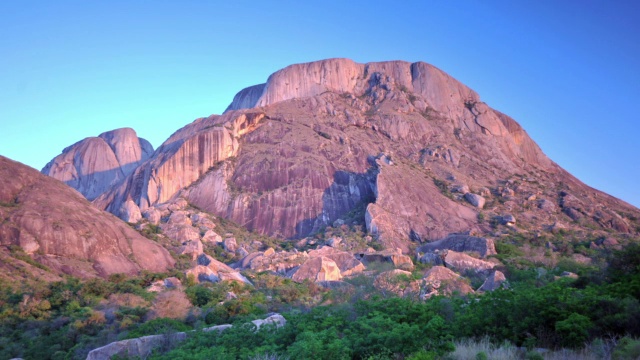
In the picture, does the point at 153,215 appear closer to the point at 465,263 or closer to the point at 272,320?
the point at 465,263

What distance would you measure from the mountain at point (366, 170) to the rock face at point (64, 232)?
19.7 m

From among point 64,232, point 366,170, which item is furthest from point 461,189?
point 64,232

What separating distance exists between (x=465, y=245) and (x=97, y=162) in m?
87.8

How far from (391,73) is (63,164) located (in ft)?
251

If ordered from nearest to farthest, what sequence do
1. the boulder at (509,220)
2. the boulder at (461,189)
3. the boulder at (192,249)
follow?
the boulder at (192,249)
the boulder at (509,220)
the boulder at (461,189)

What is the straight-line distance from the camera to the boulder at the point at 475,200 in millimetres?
74500

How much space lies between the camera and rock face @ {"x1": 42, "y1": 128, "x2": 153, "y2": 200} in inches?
4343

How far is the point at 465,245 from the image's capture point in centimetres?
5744

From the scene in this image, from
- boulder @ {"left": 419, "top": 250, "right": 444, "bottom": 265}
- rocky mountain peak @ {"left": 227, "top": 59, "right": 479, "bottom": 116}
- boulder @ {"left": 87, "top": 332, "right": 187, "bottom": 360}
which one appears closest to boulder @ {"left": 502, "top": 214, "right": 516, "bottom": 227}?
boulder @ {"left": 419, "top": 250, "right": 444, "bottom": 265}

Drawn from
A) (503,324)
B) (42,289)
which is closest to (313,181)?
(42,289)

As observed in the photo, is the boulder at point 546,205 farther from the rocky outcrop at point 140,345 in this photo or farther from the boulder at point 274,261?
the rocky outcrop at point 140,345

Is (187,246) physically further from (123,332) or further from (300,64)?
(300,64)

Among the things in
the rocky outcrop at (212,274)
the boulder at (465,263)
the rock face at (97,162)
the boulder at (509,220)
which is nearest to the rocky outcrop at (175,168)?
the rock face at (97,162)

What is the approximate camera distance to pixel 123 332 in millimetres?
23375
